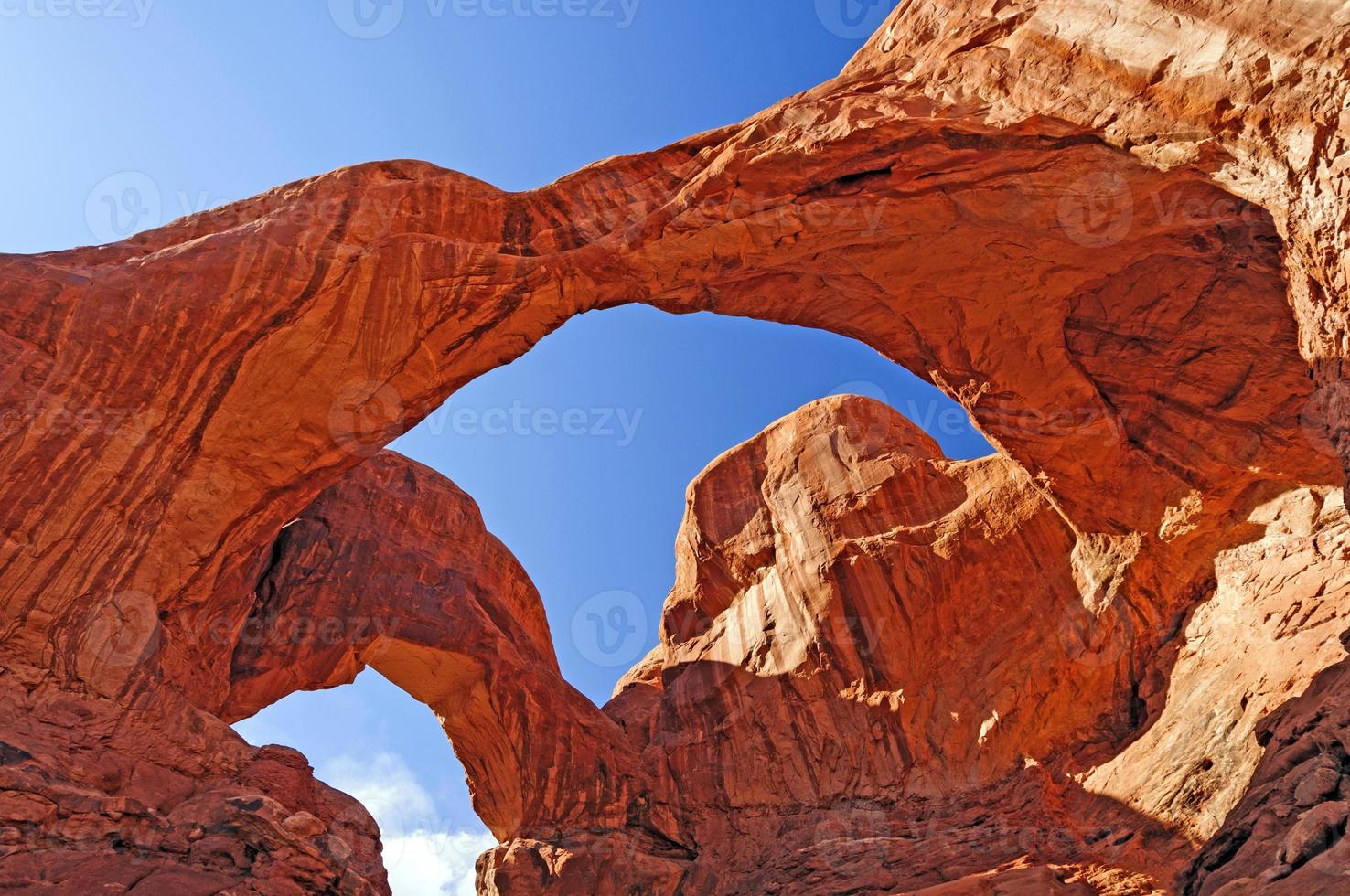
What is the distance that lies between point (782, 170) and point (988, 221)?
327 cm

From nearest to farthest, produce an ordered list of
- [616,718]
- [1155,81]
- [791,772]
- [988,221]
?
1. [1155,81]
2. [988,221]
3. [791,772]
4. [616,718]

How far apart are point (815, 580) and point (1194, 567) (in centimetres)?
850

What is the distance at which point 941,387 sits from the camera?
1852 centimetres

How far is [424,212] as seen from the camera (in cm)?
1755

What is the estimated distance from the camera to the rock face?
12406mm

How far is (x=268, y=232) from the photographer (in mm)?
16094

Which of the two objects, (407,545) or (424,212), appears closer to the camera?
(424,212)

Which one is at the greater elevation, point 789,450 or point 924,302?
point 789,450

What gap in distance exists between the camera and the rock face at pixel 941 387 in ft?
40.7

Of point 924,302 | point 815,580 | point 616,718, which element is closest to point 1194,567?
point 924,302

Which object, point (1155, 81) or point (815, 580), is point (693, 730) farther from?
point (1155, 81)

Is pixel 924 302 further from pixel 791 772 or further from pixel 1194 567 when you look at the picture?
pixel 791 772

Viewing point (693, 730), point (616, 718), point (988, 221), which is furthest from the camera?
point (616, 718)

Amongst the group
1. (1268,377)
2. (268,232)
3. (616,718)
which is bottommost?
(1268,377)
